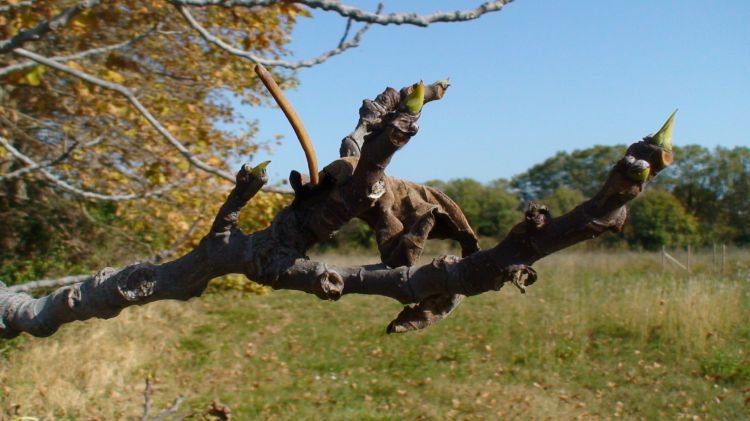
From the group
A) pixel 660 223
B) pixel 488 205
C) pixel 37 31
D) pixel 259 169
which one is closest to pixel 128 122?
pixel 37 31

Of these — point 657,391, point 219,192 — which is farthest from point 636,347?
point 219,192

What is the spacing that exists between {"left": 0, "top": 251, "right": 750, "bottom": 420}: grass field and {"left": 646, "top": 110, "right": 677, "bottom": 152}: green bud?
6.21 metres

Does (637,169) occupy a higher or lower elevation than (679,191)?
lower

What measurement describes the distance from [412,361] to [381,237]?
852cm

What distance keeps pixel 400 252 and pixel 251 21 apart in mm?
6436

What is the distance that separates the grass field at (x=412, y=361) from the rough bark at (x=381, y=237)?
546cm

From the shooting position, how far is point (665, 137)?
0.80 meters

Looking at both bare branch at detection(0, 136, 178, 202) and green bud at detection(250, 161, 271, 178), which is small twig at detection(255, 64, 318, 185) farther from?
bare branch at detection(0, 136, 178, 202)

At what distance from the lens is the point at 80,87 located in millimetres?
6391

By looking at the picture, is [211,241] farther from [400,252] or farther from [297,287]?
[400,252]

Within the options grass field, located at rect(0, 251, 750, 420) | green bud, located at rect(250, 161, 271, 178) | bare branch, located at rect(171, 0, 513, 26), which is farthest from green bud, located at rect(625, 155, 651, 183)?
grass field, located at rect(0, 251, 750, 420)

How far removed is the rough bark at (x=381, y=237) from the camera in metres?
0.88

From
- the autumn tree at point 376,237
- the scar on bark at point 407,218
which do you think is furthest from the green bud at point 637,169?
the scar on bark at point 407,218

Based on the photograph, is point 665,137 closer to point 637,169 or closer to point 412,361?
point 637,169
